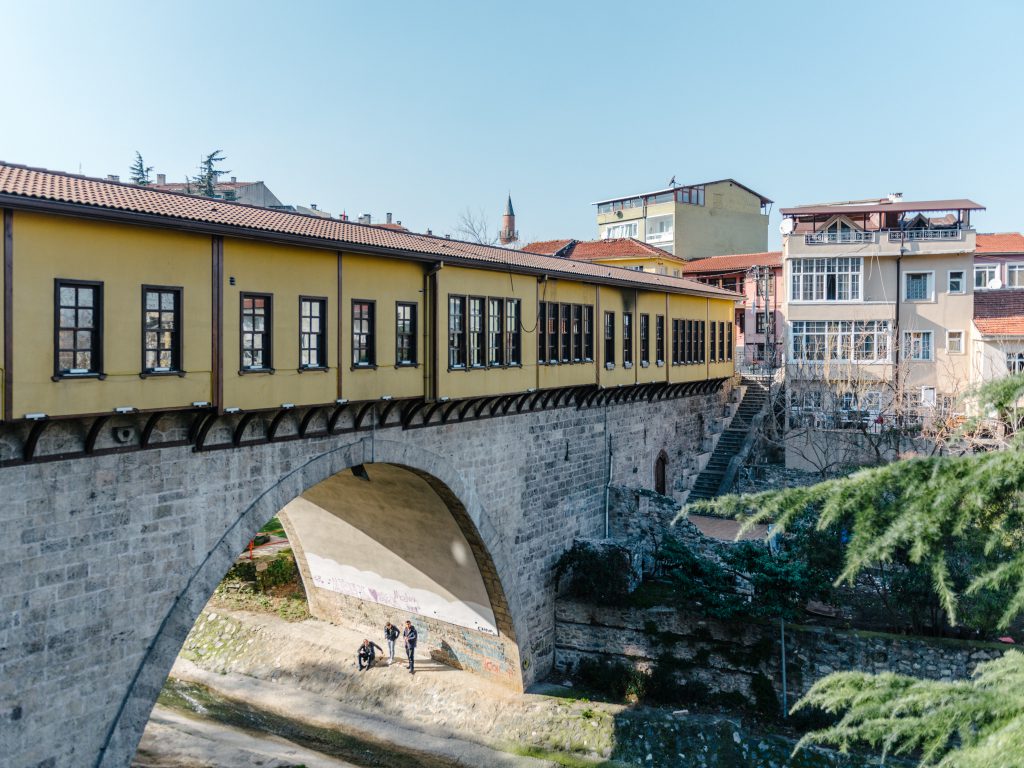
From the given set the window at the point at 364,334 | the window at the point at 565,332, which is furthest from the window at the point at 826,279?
the window at the point at 364,334

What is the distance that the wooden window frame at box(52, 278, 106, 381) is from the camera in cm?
1010

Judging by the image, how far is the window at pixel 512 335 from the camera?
18641mm

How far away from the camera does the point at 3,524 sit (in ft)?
32.7

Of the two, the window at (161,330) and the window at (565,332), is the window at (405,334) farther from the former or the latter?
the window at (565,332)

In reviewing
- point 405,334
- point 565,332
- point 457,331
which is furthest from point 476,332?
point 565,332

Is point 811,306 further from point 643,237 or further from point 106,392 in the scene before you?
point 106,392

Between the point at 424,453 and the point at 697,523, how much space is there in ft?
40.5

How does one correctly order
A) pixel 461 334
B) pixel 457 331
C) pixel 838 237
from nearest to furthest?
pixel 457 331 → pixel 461 334 → pixel 838 237

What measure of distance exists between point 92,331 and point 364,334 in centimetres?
506

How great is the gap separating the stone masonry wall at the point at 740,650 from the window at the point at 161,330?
13.3m

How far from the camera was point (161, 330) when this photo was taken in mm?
11414

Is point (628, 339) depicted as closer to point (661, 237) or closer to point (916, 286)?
point (916, 286)

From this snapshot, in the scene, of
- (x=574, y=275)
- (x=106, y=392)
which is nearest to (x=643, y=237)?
(x=574, y=275)

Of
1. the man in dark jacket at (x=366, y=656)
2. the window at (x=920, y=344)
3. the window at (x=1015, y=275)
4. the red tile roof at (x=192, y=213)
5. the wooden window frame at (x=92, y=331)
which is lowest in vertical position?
the man in dark jacket at (x=366, y=656)
